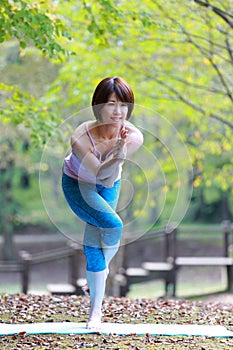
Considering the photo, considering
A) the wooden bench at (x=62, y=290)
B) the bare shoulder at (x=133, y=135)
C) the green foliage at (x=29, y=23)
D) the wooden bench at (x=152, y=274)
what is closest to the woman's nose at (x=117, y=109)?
the bare shoulder at (x=133, y=135)

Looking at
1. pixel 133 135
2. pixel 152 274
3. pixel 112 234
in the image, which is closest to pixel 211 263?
pixel 152 274

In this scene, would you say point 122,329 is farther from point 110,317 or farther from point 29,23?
point 29,23

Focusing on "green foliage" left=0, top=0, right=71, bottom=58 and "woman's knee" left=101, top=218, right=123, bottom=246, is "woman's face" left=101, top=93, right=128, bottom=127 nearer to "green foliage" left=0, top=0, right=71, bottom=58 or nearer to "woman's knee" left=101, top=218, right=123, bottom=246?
"woman's knee" left=101, top=218, right=123, bottom=246

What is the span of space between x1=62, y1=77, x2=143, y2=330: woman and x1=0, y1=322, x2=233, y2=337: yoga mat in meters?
0.18

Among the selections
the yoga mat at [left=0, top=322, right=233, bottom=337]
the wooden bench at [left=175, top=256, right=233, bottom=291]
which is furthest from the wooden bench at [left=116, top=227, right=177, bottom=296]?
the yoga mat at [left=0, top=322, right=233, bottom=337]

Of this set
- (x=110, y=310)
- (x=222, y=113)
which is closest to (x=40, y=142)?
(x=110, y=310)

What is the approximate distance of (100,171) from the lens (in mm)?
5281

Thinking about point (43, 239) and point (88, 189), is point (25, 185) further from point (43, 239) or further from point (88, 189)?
point (88, 189)

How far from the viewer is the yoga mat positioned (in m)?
5.59

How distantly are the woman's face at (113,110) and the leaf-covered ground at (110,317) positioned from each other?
168cm

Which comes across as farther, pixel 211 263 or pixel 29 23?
Answer: pixel 211 263

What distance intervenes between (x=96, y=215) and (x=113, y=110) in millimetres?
821

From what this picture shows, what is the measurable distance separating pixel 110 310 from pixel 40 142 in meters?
2.86

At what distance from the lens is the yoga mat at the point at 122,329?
5.59 m
